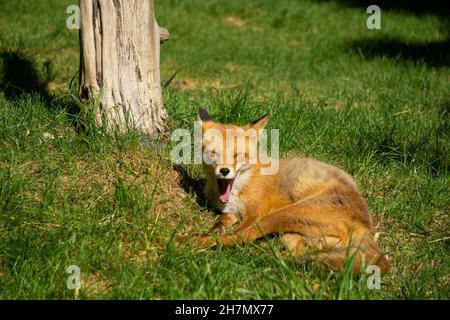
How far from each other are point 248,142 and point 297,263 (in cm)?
137

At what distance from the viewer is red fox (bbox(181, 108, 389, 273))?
419cm

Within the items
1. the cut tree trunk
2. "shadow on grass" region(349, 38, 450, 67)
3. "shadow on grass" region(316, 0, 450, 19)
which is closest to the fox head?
the cut tree trunk

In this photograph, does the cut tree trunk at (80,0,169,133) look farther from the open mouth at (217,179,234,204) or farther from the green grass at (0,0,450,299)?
the open mouth at (217,179,234,204)

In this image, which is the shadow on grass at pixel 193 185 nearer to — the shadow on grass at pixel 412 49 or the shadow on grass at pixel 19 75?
the shadow on grass at pixel 19 75

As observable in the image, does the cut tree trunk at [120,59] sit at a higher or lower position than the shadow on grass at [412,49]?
higher

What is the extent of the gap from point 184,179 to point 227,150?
70 cm

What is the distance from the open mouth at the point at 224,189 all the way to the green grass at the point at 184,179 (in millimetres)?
238

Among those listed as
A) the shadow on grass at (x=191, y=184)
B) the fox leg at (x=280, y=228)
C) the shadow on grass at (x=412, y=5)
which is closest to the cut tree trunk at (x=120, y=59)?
the shadow on grass at (x=191, y=184)

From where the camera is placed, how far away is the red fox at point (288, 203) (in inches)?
165

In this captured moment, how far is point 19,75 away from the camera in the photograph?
23.7ft

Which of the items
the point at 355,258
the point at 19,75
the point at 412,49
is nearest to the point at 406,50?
the point at 412,49

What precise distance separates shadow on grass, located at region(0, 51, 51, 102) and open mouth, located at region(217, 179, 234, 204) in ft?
9.06
